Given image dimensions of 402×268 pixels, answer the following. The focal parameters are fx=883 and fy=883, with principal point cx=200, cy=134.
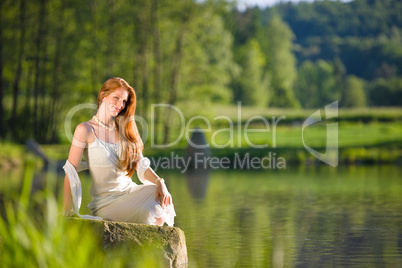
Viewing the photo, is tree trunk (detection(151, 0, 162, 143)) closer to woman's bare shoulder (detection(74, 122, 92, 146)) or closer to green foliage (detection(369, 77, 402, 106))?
woman's bare shoulder (detection(74, 122, 92, 146))

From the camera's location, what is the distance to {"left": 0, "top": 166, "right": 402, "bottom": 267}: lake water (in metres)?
9.62

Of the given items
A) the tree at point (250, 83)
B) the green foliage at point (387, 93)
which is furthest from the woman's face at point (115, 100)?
the tree at point (250, 83)

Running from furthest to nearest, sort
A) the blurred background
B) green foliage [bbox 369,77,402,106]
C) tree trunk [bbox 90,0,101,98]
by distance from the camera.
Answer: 1. green foliage [bbox 369,77,402,106]
2. tree trunk [bbox 90,0,101,98]
3. the blurred background

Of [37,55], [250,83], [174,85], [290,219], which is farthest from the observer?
[250,83]

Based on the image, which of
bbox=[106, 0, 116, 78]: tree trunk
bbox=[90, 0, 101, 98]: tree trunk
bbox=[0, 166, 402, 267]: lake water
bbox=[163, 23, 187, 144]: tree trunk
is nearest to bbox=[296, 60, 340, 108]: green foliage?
bbox=[163, 23, 187, 144]: tree trunk

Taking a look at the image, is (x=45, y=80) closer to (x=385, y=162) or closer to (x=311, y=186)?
(x=385, y=162)

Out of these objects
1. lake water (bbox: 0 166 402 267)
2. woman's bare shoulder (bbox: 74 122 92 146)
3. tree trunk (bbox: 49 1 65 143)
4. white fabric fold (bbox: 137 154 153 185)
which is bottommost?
lake water (bbox: 0 166 402 267)

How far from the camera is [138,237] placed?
8320 mm

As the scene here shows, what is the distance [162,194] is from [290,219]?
5.59 m

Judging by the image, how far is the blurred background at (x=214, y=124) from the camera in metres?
11.4

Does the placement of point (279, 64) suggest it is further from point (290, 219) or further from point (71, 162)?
point (71, 162)

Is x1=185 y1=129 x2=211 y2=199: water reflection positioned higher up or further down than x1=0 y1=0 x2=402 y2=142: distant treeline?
further down

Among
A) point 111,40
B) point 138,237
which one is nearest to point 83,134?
→ point 138,237

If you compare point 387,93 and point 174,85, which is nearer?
point 174,85
